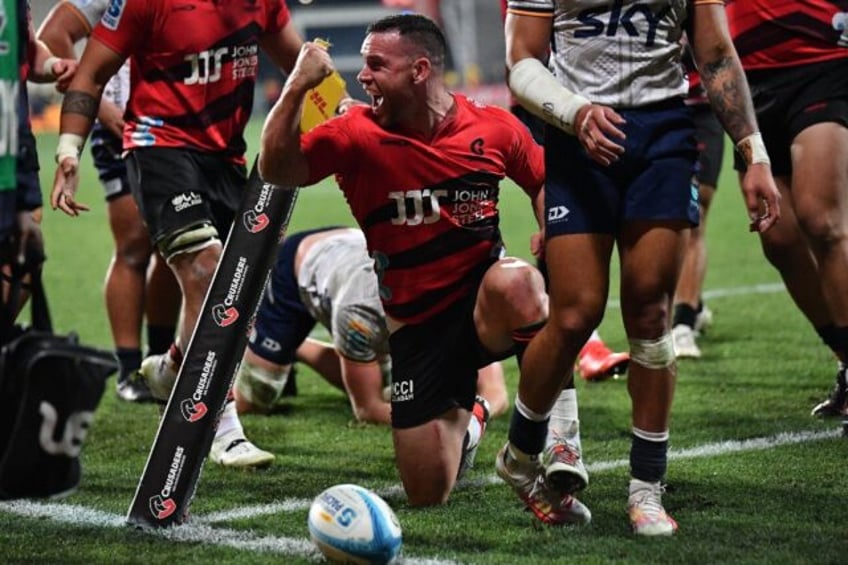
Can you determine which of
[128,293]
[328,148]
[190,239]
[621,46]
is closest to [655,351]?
[621,46]

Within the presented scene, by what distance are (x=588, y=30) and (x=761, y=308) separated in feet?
17.3

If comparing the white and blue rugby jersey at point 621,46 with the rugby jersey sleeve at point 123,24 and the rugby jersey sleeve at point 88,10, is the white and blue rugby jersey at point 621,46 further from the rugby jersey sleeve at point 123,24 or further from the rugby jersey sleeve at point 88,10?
the rugby jersey sleeve at point 88,10

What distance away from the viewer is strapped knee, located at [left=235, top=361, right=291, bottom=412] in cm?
689

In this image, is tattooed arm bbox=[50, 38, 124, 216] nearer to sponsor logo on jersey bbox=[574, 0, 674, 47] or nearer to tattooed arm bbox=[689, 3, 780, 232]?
sponsor logo on jersey bbox=[574, 0, 674, 47]

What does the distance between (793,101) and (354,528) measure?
293 centimetres

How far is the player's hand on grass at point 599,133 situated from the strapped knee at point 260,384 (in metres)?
2.84

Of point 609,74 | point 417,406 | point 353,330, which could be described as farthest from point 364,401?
point 609,74

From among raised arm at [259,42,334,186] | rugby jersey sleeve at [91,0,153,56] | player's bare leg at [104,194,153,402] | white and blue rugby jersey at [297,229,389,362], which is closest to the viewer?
raised arm at [259,42,334,186]

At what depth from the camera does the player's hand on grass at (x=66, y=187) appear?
5.23 meters

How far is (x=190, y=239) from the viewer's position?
5875 millimetres

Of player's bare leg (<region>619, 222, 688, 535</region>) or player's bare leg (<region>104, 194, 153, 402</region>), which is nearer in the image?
player's bare leg (<region>619, 222, 688, 535</region>)

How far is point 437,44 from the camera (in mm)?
5141

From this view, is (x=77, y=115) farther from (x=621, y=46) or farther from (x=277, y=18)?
(x=621, y=46)

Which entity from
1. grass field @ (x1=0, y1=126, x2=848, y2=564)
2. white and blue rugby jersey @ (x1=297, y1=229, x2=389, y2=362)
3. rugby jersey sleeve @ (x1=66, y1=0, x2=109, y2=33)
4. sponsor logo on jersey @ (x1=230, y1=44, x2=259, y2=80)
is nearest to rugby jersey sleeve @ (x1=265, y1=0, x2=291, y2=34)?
sponsor logo on jersey @ (x1=230, y1=44, x2=259, y2=80)
